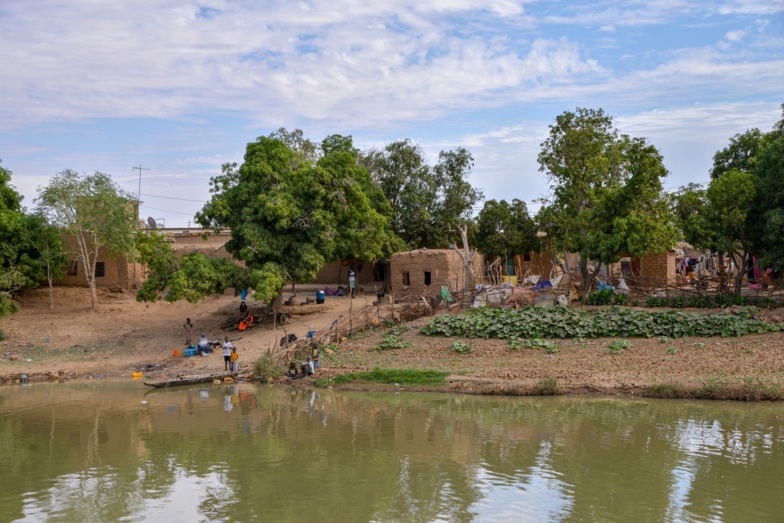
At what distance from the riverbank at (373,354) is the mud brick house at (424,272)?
2.49 meters

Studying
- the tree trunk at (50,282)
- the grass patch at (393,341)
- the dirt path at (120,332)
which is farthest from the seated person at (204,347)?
the tree trunk at (50,282)

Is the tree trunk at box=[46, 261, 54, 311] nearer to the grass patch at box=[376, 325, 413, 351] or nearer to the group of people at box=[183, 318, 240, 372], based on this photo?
the group of people at box=[183, 318, 240, 372]

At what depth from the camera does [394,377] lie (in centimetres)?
2352

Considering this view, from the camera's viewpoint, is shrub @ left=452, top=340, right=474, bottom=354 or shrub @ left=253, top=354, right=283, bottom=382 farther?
shrub @ left=452, top=340, right=474, bottom=354

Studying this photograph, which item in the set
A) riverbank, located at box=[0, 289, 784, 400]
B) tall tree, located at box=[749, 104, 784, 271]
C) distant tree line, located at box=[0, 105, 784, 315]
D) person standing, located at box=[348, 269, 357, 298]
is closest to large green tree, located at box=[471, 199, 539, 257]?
distant tree line, located at box=[0, 105, 784, 315]

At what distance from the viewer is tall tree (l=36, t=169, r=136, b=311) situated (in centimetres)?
3378

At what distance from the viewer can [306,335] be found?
28391mm

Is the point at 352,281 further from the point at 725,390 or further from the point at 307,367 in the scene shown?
the point at 725,390

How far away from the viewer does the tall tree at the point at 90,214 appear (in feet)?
111

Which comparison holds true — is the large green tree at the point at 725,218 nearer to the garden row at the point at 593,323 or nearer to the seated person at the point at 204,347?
the garden row at the point at 593,323

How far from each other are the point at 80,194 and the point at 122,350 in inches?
323

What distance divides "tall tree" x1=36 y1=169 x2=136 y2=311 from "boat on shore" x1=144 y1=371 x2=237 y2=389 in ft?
34.7

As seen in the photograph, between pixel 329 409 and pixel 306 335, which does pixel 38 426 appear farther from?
pixel 306 335

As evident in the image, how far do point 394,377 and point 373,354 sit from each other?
2825mm
